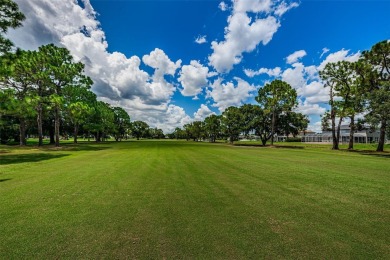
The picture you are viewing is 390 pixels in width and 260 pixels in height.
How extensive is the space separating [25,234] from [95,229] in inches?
55.5

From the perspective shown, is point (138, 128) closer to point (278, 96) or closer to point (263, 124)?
point (263, 124)

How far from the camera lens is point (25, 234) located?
13.9 feet

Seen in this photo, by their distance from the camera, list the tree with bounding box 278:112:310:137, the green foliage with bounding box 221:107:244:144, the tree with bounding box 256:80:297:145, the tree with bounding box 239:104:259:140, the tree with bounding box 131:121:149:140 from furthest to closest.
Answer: the tree with bounding box 131:121:149:140
the green foliage with bounding box 221:107:244:144
the tree with bounding box 239:104:259:140
the tree with bounding box 278:112:310:137
the tree with bounding box 256:80:297:145

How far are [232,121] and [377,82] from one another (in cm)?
3880

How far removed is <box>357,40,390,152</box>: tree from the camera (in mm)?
23730

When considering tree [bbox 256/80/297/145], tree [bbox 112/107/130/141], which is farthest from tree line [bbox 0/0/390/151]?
tree [bbox 112/107/130/141]

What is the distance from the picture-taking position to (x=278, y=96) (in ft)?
156

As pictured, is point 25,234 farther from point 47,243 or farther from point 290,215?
point 290,215

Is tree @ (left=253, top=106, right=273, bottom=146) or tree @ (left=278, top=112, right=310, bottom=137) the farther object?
tree @ (left=253, top=106, right=273, bottom=146)

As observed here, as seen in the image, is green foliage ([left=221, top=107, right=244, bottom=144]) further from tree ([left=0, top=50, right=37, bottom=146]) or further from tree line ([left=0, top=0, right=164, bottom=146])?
tree ([left=0, top=50, right=37, bottom=146])

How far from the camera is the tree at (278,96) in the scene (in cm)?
4638

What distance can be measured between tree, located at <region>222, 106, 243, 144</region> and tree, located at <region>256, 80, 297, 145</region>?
1432 cm

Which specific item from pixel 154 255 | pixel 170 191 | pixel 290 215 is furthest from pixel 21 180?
pixel 290 215

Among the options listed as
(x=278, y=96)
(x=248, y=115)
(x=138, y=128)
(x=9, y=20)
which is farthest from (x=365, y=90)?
(x=138, y=128)
